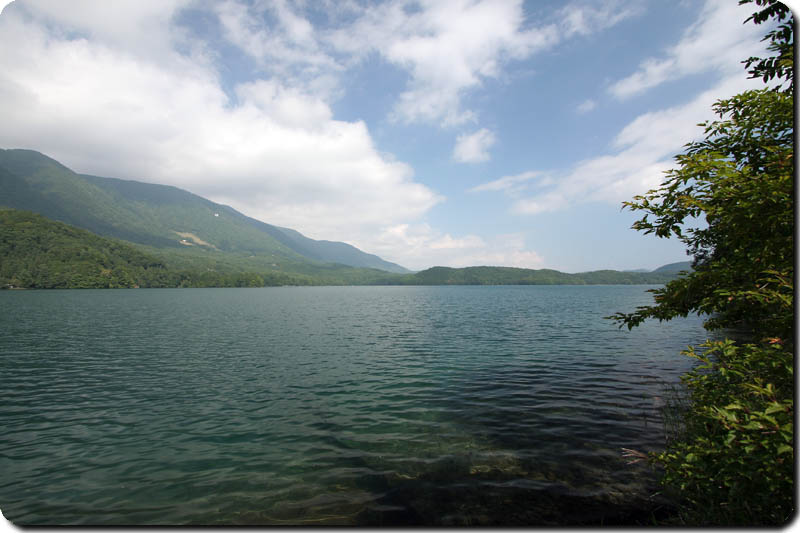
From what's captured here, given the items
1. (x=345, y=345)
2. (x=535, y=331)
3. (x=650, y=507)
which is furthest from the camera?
(x=535, y=331)

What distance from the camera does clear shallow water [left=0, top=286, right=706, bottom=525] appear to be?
37.0 ft

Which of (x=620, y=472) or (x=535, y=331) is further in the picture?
(x=535, y=331)

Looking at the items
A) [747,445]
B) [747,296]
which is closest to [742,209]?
[747,296]

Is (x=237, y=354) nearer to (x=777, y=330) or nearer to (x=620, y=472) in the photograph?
(x=620, y=472)

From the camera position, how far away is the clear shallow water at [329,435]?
1129 centimetres

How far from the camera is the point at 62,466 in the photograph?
13.9 meters

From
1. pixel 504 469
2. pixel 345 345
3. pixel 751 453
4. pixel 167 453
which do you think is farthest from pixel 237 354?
pixel 751 453

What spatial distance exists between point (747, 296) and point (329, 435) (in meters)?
16.1

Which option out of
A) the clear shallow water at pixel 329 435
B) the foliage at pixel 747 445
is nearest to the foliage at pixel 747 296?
the foliage at pixel 747 445

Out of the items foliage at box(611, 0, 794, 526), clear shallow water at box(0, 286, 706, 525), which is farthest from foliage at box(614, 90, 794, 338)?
clear shallow water at box(0, 286, 706, 525)

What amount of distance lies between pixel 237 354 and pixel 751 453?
38.6m

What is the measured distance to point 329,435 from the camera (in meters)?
16.8

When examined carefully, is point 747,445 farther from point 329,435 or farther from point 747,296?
point 329,435

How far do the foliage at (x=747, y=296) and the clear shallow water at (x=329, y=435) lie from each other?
16.2ft
